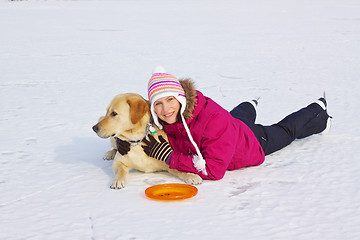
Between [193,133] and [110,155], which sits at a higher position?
[193,133]

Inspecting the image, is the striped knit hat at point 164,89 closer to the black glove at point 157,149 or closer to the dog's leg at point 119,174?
the black glove at point 157,149

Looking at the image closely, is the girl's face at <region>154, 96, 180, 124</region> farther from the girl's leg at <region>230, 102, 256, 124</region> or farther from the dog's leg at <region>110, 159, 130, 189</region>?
the girl's leg at <region>230, 102, 256, 124</region>

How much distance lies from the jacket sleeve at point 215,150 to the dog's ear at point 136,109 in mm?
383

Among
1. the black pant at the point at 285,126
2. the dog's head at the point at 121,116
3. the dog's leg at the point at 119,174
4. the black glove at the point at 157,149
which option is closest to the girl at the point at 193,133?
the black glove at the point at 157,149

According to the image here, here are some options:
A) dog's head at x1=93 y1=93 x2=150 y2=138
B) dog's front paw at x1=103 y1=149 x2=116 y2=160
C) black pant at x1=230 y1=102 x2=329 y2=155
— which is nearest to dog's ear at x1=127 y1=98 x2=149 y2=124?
dog's head at x1=93 y1=93 x2=150 y2=138

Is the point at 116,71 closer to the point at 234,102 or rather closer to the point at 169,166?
the point at 234,102

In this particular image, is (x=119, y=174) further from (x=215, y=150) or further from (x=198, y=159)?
(x=215, y=150)

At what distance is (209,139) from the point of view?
3225mm

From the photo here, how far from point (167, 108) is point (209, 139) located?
0.39 meters

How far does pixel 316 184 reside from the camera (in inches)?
127

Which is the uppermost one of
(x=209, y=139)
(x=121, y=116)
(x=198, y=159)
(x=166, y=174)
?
(x=121, y=116)

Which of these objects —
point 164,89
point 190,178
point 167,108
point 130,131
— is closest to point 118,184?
point 130,131

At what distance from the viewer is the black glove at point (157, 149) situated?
3303 millimetres

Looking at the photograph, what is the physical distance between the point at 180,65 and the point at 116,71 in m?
1.33
